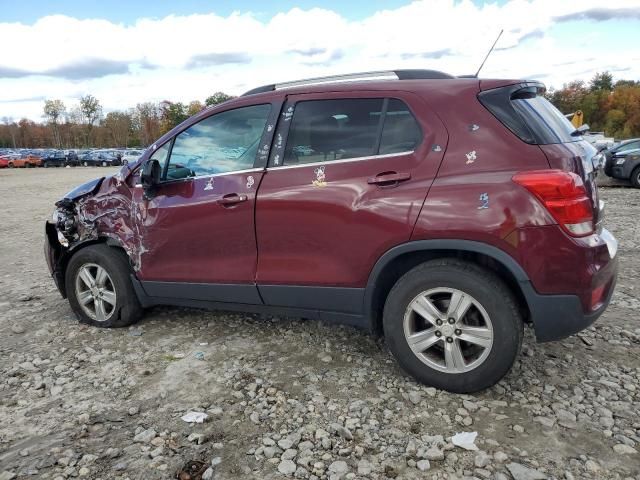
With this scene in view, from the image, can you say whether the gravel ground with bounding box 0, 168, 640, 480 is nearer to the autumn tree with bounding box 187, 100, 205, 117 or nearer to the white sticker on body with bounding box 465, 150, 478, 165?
the white sticker on body with bounding box 465, 150, 478, 165

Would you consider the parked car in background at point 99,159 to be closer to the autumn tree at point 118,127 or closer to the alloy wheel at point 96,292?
the autumn tree at point 118,127

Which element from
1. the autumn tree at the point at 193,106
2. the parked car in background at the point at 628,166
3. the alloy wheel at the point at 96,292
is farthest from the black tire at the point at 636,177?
the autumn tree at the point at 193,106

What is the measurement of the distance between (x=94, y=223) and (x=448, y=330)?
306 centimetres

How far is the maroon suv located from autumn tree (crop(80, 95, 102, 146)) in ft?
328

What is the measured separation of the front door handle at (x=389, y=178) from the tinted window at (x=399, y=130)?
0.15 metres

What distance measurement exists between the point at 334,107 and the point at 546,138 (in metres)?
1.32

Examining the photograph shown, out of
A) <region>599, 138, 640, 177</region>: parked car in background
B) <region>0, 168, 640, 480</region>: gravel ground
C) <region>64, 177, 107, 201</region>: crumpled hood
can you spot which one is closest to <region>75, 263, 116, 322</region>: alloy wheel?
<region>0, 168, 640, 480</region>: gravel ground

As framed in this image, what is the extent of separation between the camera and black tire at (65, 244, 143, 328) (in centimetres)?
433

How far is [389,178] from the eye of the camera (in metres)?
3.12

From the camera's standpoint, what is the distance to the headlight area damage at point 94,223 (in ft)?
13.9

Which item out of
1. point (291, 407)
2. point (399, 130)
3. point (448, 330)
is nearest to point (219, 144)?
point (399, 130)

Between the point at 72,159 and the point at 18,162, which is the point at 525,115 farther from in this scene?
the point at 72,159

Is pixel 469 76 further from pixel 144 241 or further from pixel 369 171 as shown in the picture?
pixel 144 241

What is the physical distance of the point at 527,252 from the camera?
2797 millimetres
